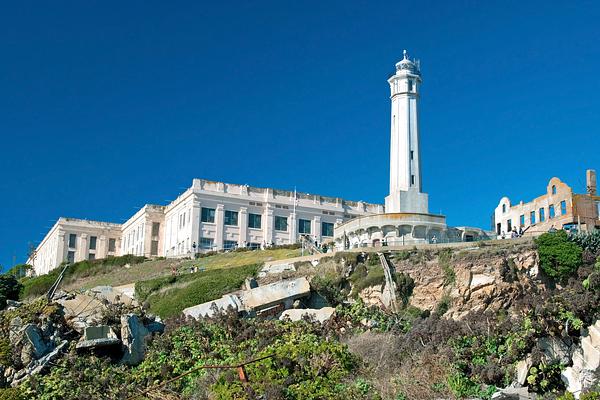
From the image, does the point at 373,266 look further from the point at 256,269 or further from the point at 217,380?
the point at 217,380

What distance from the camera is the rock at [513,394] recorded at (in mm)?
18172

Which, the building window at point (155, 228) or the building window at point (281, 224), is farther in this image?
the building window at point (155, 228)

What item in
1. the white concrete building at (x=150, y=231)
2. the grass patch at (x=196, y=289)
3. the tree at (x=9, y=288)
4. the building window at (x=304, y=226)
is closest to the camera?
the grass patch at (x=196, y=289)

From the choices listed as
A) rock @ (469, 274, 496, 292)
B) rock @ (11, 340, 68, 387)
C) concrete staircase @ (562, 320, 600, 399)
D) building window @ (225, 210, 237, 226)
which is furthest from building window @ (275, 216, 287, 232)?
concrete staircase @ (562, 320, 600, 399)

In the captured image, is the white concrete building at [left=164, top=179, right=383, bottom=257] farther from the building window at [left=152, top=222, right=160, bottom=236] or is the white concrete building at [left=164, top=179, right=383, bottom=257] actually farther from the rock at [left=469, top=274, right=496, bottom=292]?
the rock at [left=469, top=274, right=496, bottom=292]

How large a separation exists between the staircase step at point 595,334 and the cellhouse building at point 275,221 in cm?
2002

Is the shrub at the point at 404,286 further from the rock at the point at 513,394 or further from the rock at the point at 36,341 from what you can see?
the rock at the point at 36,341

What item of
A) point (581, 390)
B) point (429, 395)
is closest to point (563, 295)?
point (581, 390)

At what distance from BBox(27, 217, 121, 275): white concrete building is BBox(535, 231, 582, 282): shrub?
53.5 meters

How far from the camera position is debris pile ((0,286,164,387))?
2348cm

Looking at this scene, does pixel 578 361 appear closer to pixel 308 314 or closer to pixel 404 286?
pixel 308 314

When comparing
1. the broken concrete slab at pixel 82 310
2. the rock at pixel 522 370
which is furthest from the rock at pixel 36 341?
the rock at pixel 522 370

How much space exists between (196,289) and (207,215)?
2573 centimetres

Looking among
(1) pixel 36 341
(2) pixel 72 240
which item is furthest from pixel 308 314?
(2) pixel 72 240
